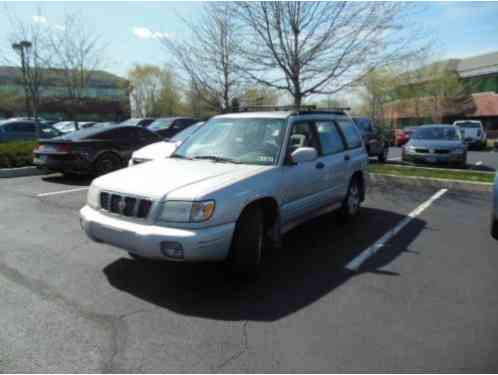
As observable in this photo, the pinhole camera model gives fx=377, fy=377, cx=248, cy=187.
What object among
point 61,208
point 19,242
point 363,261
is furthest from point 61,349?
point 61,208

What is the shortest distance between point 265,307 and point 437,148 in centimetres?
1039

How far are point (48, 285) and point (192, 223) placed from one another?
5.45 feet

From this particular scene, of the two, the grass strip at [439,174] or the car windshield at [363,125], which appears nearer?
the grass strip at [439,174]

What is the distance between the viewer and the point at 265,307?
3.37m

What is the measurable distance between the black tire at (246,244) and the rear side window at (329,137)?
1.92 meters

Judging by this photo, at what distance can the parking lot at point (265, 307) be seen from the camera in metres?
2.65

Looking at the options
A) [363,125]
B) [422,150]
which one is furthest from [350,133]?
[363,125]

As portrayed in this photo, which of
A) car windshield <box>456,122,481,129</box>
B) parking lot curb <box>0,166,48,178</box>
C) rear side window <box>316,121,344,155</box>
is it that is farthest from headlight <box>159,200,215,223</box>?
car windshield <box>456,122,481,129</box>

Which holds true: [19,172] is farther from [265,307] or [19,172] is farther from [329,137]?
[265,307]

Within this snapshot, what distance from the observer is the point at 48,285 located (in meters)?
3.72

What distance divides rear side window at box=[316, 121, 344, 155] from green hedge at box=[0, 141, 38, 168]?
31.5ft

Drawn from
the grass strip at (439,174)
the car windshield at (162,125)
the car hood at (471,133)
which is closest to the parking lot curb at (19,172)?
the car windshield at (162,125)

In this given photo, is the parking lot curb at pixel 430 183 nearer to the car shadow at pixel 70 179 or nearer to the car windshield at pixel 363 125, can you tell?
the car windshield at pixel 363 125

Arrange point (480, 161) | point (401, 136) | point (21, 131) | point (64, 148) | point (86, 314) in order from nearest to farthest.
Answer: point (86, 314)
point (64, 148)
point (480, 161)
point (21, 131)
point (401, 136)
